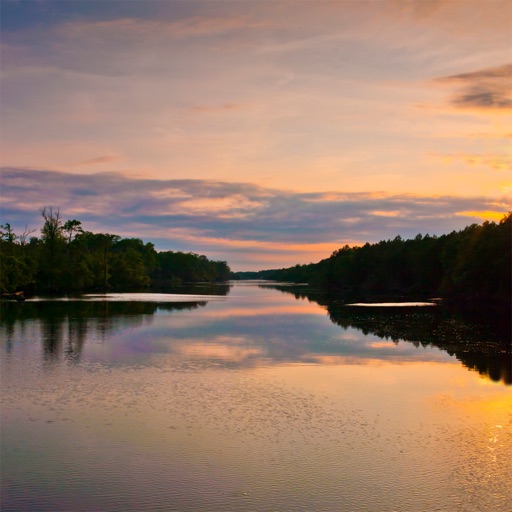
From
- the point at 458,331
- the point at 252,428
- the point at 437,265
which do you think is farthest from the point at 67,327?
the point at 437,265

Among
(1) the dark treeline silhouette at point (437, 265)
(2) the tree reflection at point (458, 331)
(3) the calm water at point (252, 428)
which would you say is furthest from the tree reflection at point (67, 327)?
(1) the dark treeline silhouette at point (437, 265)

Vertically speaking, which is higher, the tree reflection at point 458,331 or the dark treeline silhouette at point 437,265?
the dark treeline silhouette at point 437,265

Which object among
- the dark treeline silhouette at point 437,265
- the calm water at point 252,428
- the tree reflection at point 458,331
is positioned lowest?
the calm water at point 252,428

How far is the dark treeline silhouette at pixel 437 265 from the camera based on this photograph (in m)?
74.4

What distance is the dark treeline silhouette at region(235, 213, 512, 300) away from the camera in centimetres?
7444

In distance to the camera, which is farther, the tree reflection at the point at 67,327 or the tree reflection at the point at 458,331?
the tree reflection at the point at 67,327

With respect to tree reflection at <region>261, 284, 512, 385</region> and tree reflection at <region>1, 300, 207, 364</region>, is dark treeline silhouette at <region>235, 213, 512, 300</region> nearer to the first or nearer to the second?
tree reflection at <region>261, 284, 512, 385</region>

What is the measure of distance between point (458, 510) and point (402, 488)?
1.33 metres

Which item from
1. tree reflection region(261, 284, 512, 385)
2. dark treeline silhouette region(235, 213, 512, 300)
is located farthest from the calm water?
dark treeline silhouette region(235, 213, 512, 300)

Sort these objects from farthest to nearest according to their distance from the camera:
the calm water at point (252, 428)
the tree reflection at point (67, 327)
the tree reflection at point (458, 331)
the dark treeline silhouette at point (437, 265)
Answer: the dark treeline silhouette at point (437, 265) < the tree reflection at point (67, 327) < the tree reflection at point (458, 331) < the calm water at point (252, 428)

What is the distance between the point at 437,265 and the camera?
110m

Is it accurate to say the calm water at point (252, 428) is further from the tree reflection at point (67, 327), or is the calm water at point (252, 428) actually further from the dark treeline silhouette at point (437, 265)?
the dark treeline silhouette at point (437, 265)

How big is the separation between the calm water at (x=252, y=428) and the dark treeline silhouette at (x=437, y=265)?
4685cm

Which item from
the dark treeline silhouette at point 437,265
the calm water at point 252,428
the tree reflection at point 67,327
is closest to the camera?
the calm water at point 252,428
